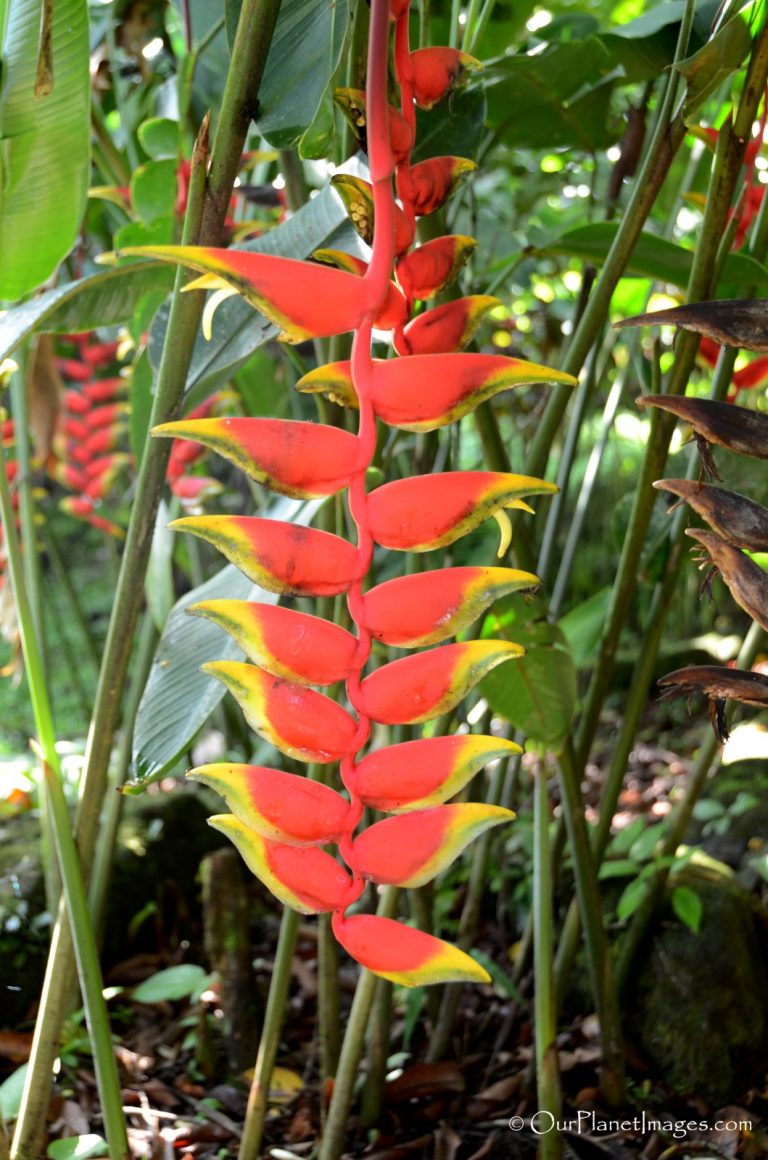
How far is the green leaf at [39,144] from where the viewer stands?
588mm

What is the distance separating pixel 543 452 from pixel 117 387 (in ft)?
4.84

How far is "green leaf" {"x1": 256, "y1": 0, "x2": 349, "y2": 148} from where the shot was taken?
0.52m

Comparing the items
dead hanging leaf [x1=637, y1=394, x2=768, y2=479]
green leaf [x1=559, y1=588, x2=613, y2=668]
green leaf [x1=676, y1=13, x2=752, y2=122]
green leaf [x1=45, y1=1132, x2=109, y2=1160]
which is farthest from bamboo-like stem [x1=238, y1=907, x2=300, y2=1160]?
green leaf [x1=676, y1=13, x2=752, y2=122]

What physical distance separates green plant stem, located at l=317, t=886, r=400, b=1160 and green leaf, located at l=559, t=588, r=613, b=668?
0.32m

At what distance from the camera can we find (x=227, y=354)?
0.61 metres

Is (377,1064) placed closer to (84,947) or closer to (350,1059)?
(350,1059)

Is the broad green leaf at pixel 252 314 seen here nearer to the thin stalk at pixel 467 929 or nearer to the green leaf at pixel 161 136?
the green leaf at pixel 161 136

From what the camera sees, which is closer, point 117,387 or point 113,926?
point 113,926

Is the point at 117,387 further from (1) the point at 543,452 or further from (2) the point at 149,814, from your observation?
(1) the point at 543,452

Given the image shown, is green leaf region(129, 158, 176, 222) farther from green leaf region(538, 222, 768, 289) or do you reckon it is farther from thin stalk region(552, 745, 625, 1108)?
thin stalk region(552, 745, 625, 1108)

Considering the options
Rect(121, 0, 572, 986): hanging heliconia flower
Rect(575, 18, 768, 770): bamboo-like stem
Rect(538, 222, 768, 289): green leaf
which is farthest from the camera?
Rect(538, 222, 768, 289): green leaf

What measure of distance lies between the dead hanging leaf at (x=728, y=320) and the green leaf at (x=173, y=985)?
95 centimetres

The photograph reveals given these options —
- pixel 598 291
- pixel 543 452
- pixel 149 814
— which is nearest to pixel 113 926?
pixel 149 814

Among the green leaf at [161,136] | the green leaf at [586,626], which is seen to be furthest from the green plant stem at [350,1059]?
the green leaf at [161,136]
